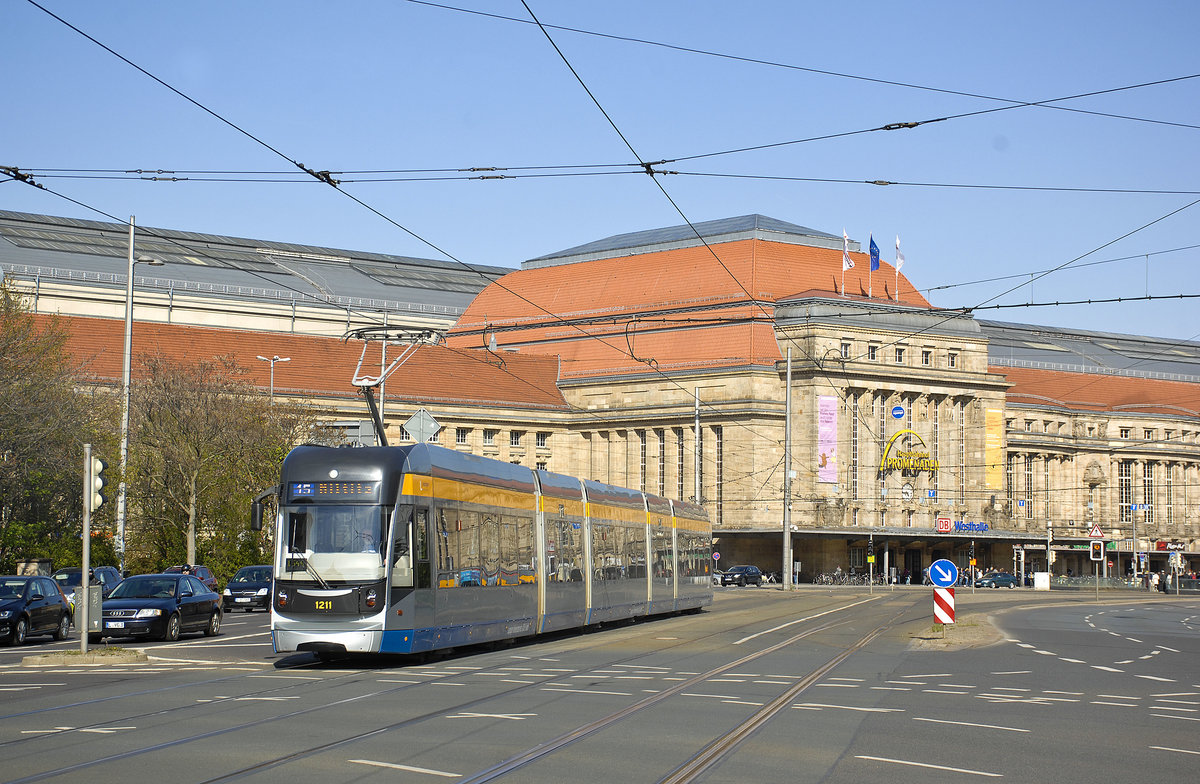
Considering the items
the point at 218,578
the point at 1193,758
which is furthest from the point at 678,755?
the point at 218,578

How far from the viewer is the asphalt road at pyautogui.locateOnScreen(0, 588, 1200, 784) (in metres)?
12.0

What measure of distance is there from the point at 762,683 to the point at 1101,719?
511 centimetres

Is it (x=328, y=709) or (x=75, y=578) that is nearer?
(x=328, y=709)

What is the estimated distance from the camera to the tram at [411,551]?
2178 cm

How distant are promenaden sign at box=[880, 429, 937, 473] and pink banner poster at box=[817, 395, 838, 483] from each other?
14.6ft

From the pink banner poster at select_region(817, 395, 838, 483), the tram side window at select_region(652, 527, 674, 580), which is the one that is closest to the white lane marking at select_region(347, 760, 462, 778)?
the tram side window at select_region(652, 527, 674, 580)

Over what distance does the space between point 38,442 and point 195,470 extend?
14074 millimetres

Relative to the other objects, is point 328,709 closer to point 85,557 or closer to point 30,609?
point 85,557

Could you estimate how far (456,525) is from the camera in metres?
24.1

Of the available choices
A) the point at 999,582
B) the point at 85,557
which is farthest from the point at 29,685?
the point at 999,582

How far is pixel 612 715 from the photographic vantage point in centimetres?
1558

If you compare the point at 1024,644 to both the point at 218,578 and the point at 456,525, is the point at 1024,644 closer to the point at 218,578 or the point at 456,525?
the point at 456,525

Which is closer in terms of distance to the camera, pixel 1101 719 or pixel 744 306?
pixel 1101 719

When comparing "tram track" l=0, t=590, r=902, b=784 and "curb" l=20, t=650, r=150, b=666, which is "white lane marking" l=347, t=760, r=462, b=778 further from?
"curb" l=20, t=650, r=150, b=666
